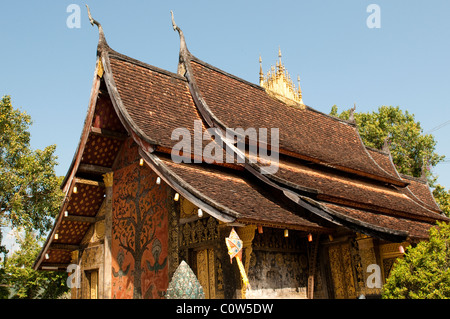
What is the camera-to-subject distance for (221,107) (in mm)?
12500

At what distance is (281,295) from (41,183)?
19.0 metres

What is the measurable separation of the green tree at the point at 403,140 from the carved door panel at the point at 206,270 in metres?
22.2

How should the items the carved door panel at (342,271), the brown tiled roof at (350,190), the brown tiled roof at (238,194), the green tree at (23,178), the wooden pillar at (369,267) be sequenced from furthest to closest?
the green tree at (23,178), the brown tiled roof at (350,190), the carved door panel at (342,271), the wooden pillar at (369,267), the brown tiled roof at (238,194)

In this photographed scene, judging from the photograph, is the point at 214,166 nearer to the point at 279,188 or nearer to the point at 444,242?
the point at 279,188

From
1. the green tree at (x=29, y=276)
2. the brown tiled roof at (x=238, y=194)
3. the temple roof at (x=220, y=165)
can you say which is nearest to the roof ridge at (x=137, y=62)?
the temple roof at (x=220, y=165)

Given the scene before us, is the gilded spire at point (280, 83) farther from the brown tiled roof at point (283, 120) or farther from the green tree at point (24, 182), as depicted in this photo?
the green tree at point (24, 182)

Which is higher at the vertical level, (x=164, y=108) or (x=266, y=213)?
(x=164, y=108)

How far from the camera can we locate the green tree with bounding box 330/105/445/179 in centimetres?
2994

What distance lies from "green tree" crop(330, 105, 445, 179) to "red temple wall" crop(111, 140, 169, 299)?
2146 centimetres

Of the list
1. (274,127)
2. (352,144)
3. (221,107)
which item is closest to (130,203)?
(221,107)

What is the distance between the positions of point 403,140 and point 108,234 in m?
23.3

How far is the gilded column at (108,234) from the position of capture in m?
11.3

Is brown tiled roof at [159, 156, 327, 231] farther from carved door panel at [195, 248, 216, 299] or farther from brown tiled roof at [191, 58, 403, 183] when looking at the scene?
brown tiled roof at [191, 58, 403, 183]

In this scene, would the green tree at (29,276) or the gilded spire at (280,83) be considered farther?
the green tree at (29,276)
